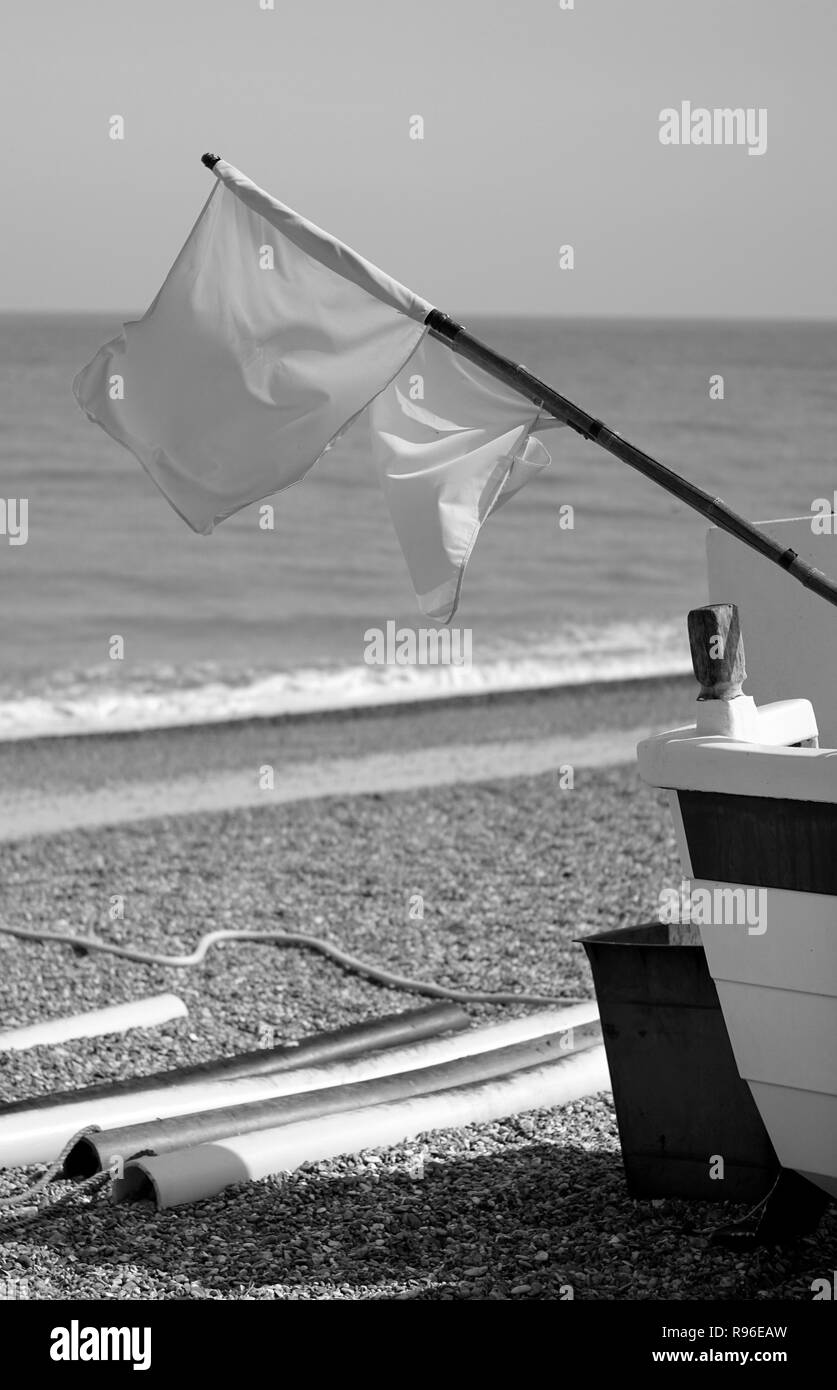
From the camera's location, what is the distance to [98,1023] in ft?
16.3

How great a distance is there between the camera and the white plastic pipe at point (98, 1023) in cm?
484

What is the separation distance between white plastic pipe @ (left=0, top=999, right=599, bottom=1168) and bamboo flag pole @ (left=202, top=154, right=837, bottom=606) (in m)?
2.11

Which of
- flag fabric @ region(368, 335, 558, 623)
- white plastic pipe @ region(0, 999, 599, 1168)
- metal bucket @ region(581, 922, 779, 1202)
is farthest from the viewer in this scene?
white plastic pipe @ region(0, 999, 599, 1168)

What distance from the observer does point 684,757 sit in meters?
3.10

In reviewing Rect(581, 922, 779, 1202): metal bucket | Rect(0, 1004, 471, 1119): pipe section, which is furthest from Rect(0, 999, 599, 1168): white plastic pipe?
Rect(581, 922, 779, 1202): metal bucket

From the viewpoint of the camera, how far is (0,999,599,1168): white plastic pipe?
4020 millimetres

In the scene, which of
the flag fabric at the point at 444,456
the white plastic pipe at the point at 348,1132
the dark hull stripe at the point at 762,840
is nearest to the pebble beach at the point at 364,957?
the white plastic pipe at the point at 348,1132

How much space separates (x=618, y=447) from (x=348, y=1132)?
6.52ft

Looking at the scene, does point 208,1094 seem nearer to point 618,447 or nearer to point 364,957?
point 364,957

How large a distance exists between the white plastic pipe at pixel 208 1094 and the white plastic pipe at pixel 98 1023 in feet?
2.27

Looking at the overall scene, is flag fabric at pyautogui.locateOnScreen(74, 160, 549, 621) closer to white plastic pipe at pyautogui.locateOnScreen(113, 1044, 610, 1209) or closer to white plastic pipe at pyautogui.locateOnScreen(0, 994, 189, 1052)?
white plastic pipe at pyautogui.locateOnScreen(113, 1044, 610, 1209)

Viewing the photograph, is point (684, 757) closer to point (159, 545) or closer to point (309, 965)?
point (309, 965)

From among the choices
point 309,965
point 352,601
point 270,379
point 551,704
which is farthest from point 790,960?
point 352,601
